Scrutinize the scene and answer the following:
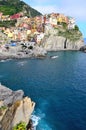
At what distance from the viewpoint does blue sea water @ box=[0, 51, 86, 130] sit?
69.0 m

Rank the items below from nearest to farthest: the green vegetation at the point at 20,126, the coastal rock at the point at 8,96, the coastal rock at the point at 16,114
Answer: the green vegetation at the point at 20,126 < the coastal rock at the point at 16,114 < the coastal rock at the point at 8,96

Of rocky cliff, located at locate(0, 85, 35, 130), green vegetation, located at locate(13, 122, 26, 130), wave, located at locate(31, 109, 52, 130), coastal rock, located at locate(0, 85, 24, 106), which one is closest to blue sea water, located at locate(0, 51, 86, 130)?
wave, located at locate(31, 109, 52, 130)

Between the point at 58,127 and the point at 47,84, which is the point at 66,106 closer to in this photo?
the point at 58,127

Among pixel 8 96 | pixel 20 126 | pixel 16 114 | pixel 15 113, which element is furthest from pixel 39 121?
pixel 15 113

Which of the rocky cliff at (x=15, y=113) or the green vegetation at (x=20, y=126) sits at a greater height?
the rocky cliff at (x=15, y=113)

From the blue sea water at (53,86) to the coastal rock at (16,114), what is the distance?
9.35 m

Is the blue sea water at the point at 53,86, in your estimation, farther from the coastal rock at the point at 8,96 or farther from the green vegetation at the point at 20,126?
the green vegetation at the point at 20,126

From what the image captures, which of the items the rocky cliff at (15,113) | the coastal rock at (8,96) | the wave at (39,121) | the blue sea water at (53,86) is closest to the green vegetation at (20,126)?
the rocky cliff at (15,113)

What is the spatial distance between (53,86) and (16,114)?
52006 millimetres

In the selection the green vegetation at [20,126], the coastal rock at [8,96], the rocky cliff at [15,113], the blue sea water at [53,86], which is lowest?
the blue sea water at [53,86]

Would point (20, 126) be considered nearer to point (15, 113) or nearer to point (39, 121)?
point (15, 113)

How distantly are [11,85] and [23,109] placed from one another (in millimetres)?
48617

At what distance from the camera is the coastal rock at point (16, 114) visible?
5253 cm

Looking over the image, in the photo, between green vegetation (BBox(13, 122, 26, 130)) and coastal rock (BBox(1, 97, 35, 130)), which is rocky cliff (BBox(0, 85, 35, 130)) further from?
green vegetation (BBox(13, 122, 26, 130))
